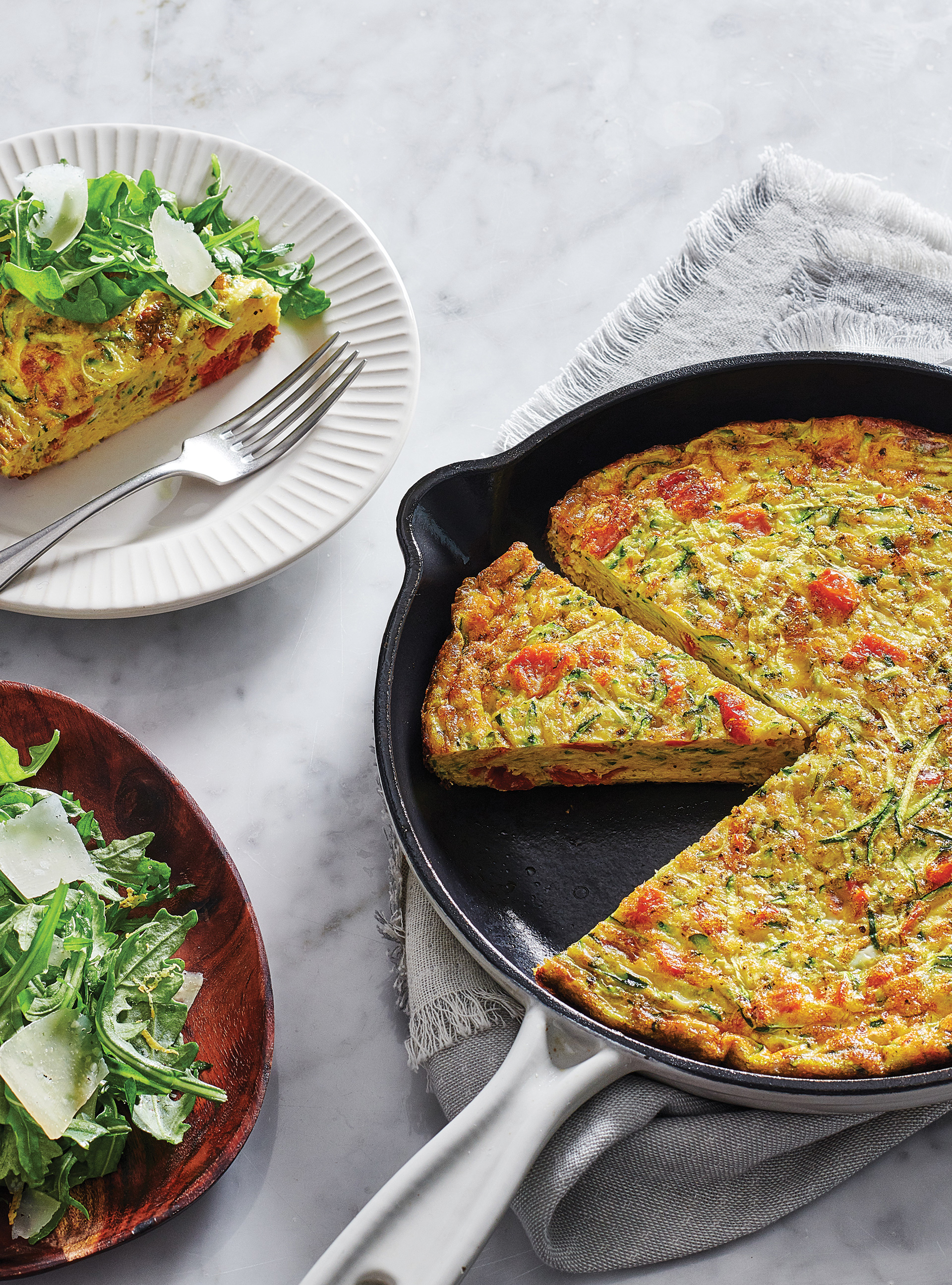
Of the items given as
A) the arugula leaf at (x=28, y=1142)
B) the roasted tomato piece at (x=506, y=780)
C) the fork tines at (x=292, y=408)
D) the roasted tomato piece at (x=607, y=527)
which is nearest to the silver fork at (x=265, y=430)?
the fork tines at (x=292, y=408)

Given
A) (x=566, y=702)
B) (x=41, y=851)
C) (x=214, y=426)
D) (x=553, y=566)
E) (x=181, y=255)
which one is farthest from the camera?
(x=214, y=426)

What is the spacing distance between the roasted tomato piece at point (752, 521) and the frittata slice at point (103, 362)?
1599 mm

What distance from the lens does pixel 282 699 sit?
11.4 ft

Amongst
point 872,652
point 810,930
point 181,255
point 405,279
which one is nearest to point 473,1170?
point 810,930

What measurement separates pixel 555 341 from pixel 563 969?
2.20 m

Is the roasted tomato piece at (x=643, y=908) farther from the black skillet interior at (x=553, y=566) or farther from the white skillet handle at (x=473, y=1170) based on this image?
the white skillet handle at (x=473, y=1170)

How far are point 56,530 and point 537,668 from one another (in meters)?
1.41

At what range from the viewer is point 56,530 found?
329 centimetres

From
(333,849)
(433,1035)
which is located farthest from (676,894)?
(333,849)

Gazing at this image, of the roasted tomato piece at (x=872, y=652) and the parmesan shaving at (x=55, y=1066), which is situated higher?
the roasted tomato piece at (x=872, y=652)

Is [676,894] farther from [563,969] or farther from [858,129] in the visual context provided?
[858,129]

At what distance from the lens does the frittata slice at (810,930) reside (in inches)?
108

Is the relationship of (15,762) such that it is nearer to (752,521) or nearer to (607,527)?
(607,527)

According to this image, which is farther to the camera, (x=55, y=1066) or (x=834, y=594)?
(x=834, y=594)
